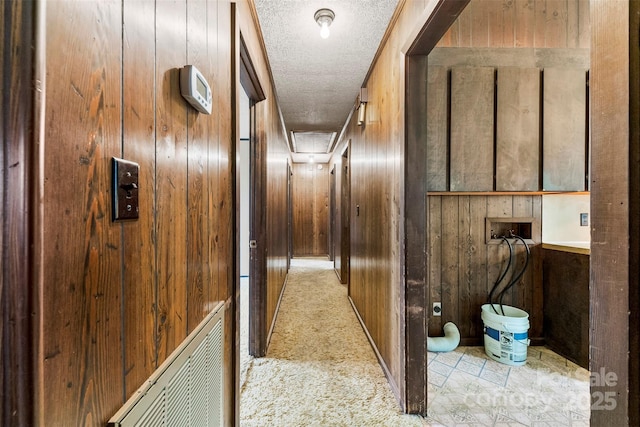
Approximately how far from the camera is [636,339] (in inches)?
21.9

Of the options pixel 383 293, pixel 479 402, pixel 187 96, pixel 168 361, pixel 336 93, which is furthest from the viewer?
pixel 336 93

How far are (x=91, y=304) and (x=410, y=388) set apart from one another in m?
1.71

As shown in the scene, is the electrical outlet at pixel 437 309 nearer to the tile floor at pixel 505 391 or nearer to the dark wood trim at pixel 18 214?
the tile floor at pixel 505 391

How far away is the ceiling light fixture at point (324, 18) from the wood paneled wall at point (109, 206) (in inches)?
40.3

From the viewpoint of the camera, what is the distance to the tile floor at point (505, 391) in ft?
5.38

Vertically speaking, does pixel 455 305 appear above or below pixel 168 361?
below

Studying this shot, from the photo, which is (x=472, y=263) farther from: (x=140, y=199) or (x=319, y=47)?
(x=140, y=199)

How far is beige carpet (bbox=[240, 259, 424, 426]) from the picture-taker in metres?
1.64

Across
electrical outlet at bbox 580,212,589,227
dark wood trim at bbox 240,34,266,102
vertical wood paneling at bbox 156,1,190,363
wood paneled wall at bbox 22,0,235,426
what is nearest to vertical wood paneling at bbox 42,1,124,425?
wood paneled wall at bbox 22,0,235,426

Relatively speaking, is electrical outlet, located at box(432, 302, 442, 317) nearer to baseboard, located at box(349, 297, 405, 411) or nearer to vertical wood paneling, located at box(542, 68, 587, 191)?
baseboard, located at box(349, 297, 405, 411)

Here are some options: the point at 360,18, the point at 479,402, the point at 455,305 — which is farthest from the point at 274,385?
the point at 360,18

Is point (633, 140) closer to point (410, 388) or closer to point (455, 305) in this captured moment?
point (410, 388)

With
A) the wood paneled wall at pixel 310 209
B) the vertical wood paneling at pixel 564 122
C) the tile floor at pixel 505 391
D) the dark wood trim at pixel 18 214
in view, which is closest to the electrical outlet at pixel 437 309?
the tile floor at pixel 505 391

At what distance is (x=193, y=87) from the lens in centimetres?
85
